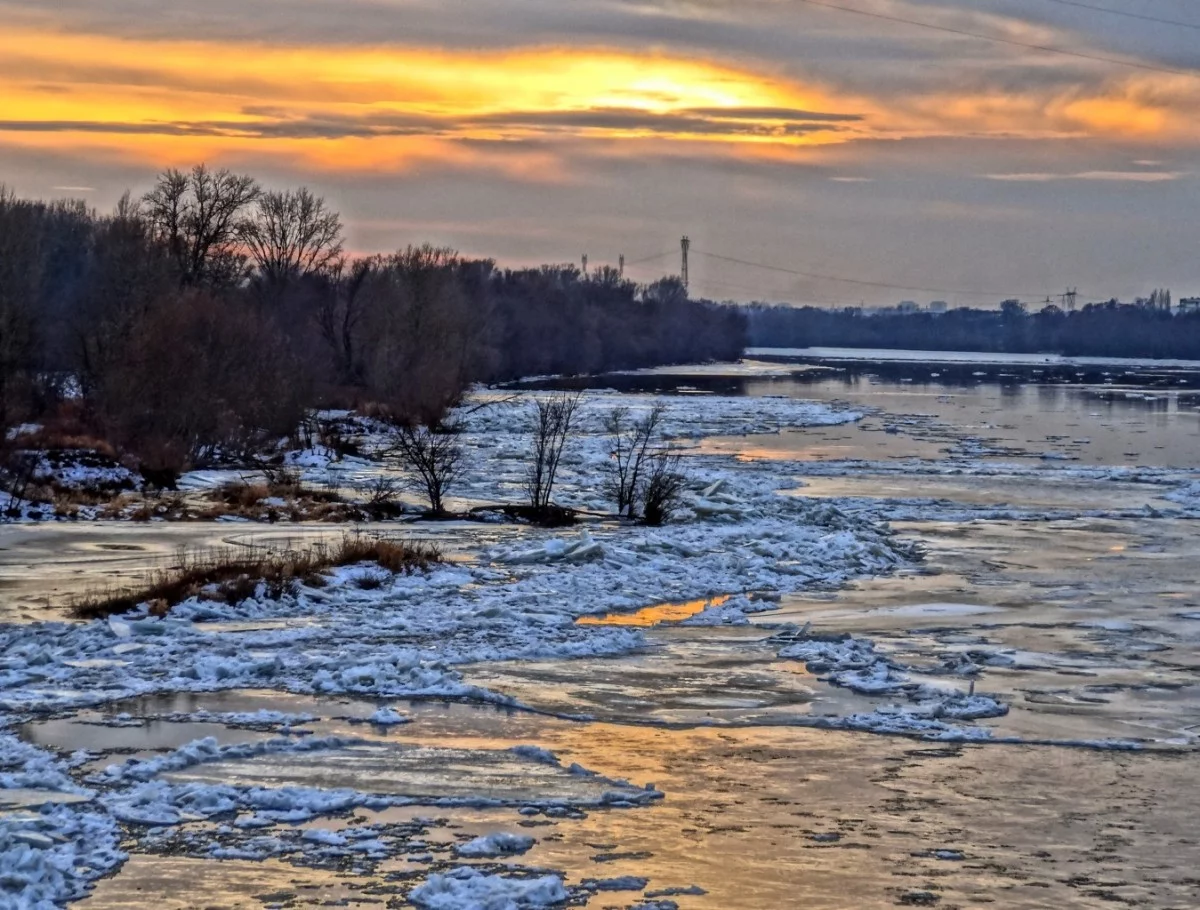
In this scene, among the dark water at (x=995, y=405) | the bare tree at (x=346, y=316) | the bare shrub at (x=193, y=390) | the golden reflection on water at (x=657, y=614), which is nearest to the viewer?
the golden reflection on water at (x=657, y=614)

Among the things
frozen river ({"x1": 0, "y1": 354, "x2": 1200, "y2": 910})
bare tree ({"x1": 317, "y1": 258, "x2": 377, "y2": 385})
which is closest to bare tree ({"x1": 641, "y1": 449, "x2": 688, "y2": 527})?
frozen river ({"x1": 0, "y1": 354, "x2": 1200, "y2": 910})

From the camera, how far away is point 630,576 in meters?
20.2

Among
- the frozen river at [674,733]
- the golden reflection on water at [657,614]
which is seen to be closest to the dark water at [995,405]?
the frozen river at [674,733]

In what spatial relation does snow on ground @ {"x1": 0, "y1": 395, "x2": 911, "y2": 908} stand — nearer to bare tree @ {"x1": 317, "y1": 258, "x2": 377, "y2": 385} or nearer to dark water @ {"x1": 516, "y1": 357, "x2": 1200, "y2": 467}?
dark water @ {"x1": 516, "y1": 357, "x2": 1200, "y2": 467}

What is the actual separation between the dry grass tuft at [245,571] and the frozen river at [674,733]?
0.67 metres

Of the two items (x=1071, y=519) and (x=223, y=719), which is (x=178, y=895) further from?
(x=1071, y=519)

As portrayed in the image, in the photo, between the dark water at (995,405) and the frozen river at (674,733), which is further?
the dark water at (995,405)

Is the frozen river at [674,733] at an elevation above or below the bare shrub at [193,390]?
below

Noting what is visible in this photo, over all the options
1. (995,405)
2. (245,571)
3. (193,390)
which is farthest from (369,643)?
(995,405)

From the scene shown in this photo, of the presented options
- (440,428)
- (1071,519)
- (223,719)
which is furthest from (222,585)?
(440,428)

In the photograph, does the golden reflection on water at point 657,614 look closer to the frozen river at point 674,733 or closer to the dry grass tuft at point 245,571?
the frozen river at point 674,733

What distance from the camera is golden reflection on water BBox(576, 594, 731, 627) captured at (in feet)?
56.4

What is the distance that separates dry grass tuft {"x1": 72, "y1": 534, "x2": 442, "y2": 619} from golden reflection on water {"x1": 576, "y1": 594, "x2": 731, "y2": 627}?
336 cm

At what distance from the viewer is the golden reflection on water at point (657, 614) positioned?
1720 centimetres
